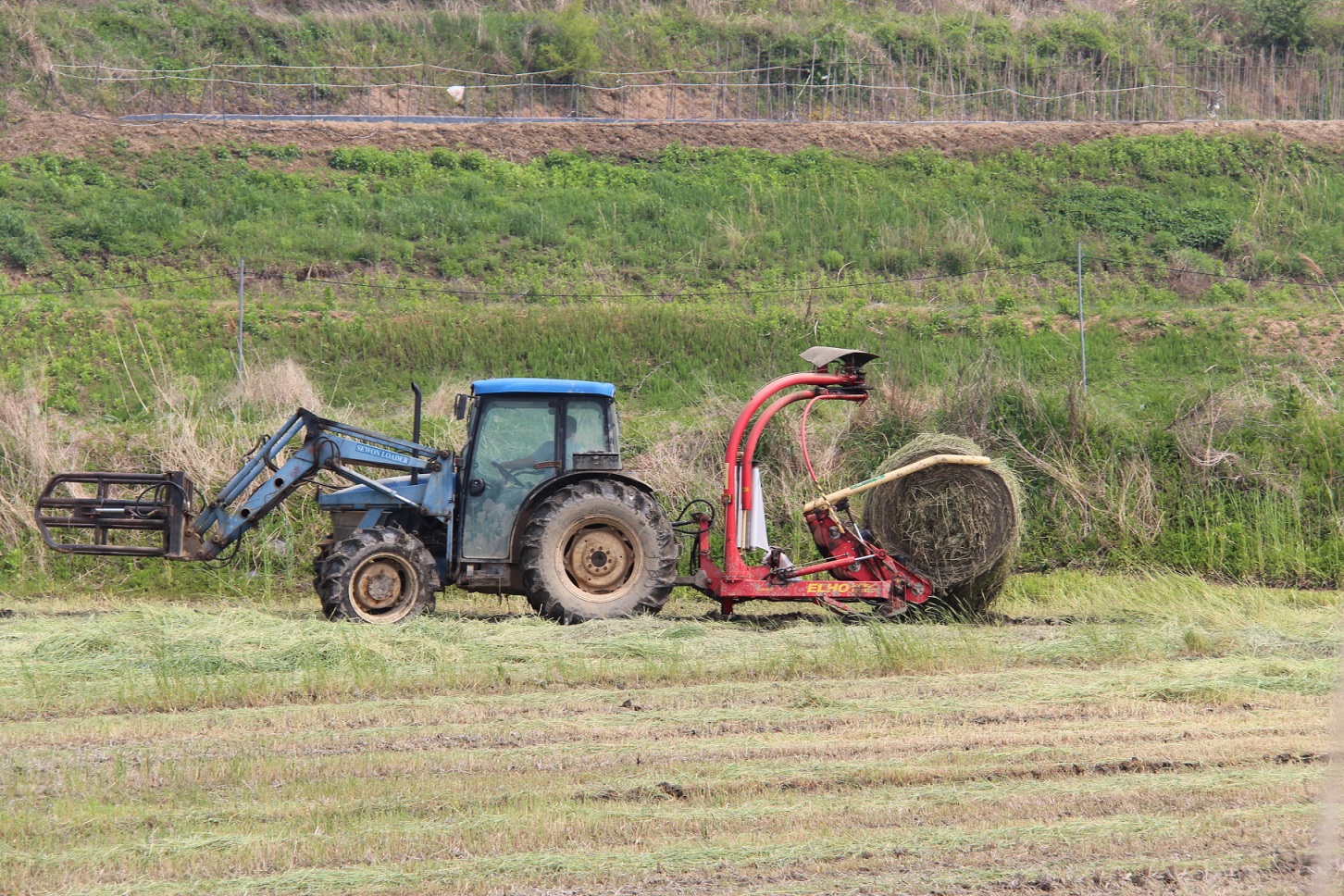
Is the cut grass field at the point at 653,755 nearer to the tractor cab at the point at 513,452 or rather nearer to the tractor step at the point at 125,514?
the tractor step at the point at 125,514

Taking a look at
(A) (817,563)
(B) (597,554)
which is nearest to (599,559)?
(B) (597,554)

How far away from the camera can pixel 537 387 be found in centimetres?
1112

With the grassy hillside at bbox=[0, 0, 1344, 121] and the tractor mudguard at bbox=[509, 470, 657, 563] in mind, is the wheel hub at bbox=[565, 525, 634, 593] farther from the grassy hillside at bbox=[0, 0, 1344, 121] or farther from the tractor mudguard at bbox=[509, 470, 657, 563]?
the grassy hillside at bbox=[0, 0, 1344, 121]

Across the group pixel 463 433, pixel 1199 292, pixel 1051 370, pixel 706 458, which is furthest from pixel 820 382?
pixel 1199 292

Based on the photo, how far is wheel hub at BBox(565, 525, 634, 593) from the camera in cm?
1093

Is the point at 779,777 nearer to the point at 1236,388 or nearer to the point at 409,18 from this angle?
the point at 1236,388

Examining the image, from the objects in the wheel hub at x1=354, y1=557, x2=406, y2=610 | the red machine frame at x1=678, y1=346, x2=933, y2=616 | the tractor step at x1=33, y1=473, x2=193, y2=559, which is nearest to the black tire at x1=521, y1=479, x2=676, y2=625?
the red machine frame at x1=678, y1=346, x2=933, y2=616

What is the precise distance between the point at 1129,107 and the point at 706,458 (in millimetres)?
26738

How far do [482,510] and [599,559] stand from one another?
99 cm

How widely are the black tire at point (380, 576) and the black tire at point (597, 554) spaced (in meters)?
0.79

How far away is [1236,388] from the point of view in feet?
49.4

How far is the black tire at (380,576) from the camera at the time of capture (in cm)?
1058

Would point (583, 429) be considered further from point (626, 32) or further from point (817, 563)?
point (626, 32)

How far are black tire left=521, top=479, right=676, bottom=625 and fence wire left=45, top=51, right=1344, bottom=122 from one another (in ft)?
81.6
